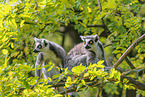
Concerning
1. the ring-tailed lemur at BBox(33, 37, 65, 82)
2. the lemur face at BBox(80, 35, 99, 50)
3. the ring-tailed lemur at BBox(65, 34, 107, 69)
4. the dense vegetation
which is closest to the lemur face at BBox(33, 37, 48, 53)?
the ring-tailed lemur at BBox(33, 37, 65, 82)

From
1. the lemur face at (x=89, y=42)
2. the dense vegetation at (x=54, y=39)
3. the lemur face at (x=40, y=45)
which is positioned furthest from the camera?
the lemur face at (x=89, y=42)

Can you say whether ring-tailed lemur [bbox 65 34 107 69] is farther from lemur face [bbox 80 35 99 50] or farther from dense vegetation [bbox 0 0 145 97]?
dense vegetation [bbox 0 0 145 97]

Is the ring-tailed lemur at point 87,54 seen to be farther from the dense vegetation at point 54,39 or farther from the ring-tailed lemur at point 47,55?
the dense vegetation at point 54,39

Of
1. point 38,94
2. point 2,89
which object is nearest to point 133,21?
point 38,94

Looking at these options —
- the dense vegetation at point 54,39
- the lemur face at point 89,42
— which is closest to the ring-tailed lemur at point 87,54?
the lemur face at point 89,42

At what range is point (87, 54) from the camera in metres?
2.99

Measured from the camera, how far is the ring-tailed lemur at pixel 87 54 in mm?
2887

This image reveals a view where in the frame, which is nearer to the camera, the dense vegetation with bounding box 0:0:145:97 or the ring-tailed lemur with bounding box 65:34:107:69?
the dense vegetation with bounding box 0:0:145:97

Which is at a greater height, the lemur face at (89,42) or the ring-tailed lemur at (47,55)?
the lemur face at (89,42)

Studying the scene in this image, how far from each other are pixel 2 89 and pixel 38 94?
434mm

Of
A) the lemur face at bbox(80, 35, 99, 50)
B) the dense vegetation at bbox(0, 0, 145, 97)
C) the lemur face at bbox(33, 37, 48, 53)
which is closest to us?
the dense vegetation at bbox(0, 0, 145, 97)

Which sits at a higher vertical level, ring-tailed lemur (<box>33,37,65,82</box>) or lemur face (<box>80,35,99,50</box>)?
lemur face (<box>80,35,99,50</box>)

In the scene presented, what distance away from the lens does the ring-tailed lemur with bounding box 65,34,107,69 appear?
2.89 meters

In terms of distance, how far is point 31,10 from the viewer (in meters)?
2.60
